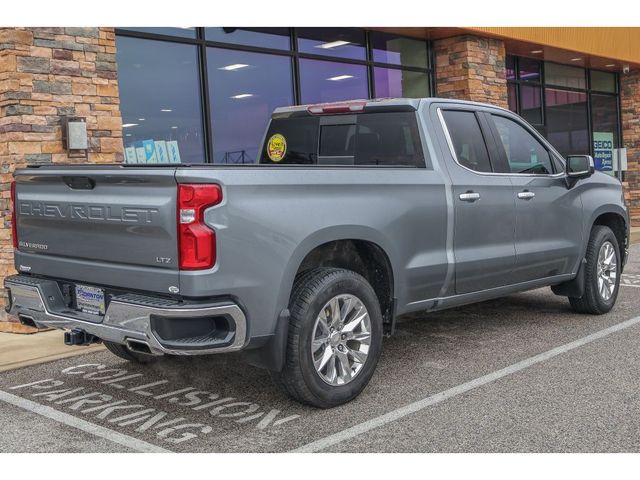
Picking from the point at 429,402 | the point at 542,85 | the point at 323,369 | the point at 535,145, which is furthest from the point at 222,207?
the point at 542,85

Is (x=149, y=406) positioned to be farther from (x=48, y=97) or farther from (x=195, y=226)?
(x=48, y=97)

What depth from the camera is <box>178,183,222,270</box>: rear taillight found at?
386cm

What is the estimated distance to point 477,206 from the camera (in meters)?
5.58

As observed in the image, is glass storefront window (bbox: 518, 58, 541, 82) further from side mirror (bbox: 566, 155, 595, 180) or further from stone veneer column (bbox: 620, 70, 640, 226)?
side mirror (bbox: 566, 155, 595, 180)

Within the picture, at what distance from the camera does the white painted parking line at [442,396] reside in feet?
13.1

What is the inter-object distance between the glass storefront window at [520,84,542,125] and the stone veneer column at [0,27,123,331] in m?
9.81

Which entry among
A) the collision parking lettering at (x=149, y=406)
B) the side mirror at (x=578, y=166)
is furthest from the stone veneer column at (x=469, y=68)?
the collision parking lettering at (x=149, y=406)

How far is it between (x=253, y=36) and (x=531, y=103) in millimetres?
7512

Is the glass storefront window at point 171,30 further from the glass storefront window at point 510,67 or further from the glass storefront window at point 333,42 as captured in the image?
the glass storefront window at point 510,67

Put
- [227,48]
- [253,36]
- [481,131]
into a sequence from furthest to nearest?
[253,36] → [227,48] → [481,131]

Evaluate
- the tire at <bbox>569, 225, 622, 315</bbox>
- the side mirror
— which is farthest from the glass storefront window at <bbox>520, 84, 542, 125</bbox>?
the side mirror

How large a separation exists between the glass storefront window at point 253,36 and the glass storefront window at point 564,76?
299 inches

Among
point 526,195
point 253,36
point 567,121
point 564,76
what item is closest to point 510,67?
point 564,76

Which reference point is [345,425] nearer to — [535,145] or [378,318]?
[378,318]
